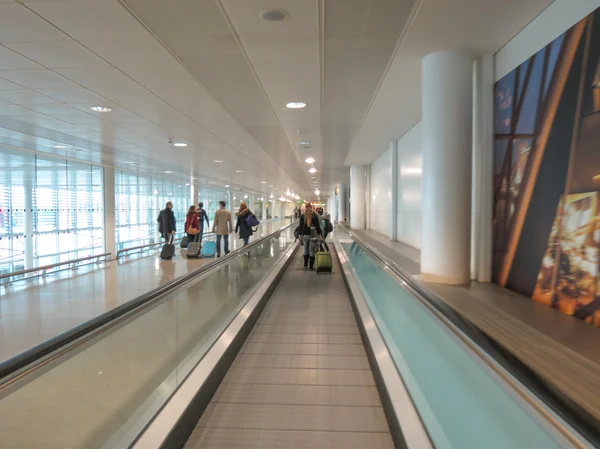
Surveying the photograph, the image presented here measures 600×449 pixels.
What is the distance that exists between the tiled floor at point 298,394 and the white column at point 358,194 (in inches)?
512

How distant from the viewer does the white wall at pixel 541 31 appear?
3.74 m

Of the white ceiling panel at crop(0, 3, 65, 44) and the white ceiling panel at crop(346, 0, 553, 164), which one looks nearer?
the white ceiling panel at crop(0, 3, 65, 44)

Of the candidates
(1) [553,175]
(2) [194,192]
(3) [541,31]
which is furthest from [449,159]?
(2) [194,192]

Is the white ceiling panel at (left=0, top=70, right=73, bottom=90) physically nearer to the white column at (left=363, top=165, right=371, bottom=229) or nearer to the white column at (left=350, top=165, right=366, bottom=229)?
the white column at (left=350, top=165, right=366, bottom=229)

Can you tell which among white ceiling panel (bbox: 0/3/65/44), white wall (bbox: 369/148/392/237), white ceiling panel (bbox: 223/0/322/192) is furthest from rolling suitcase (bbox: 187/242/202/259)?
white ceiling panel (bbox: 0/3/65/44)

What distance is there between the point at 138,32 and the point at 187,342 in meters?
3.06

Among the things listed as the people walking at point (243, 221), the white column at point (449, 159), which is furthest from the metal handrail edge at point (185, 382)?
the people walking at point (243, 221)

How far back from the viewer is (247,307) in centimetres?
584

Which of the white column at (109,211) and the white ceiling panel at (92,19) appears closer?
the white ceiling panel at (92,19)

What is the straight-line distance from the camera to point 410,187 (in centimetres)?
1023

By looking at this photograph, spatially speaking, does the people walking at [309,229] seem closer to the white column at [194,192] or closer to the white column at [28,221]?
the white column at [28,221]

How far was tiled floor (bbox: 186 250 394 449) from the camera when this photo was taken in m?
2.94

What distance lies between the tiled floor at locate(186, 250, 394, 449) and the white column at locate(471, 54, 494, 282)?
6.21 ft

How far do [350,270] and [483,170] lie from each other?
13.4ft
